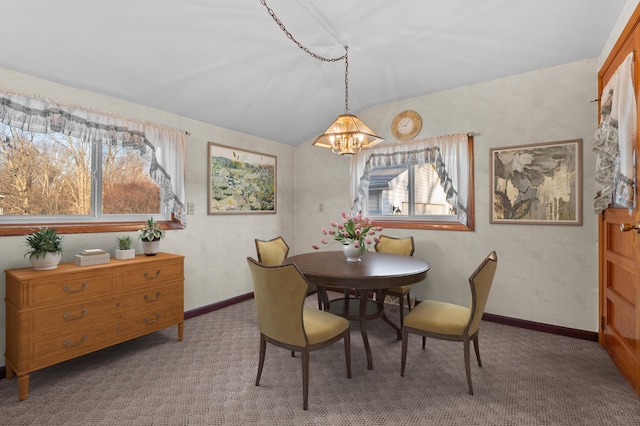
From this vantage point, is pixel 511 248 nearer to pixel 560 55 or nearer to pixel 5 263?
pixel 560 55

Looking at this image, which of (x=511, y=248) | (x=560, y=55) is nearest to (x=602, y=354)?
(x=511, y=248)

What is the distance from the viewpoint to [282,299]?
2018 mm

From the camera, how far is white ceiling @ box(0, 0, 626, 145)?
2232 millimetres

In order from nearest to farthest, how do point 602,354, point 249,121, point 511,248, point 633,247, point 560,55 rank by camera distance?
point 633,247
point 602,354
point 560,55
point 511,248
point 249,121

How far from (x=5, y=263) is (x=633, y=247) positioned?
4620 millimetres

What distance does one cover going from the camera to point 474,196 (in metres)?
3.60

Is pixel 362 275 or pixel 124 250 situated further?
pixel 124 250

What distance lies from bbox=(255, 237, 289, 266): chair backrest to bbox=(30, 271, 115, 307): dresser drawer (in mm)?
1420

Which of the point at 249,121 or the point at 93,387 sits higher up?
the point at 249,121

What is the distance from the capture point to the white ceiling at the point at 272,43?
7.32 ft

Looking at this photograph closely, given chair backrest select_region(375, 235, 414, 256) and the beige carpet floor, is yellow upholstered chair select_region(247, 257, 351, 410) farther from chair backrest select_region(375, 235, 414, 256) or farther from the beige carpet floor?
chair backrest select_region(375, 235, 414, 256)

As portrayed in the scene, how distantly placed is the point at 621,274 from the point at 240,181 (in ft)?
13.2

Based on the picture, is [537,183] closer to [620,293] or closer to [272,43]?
[620,293]

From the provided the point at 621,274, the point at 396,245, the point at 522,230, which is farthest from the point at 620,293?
the point at 396,245
